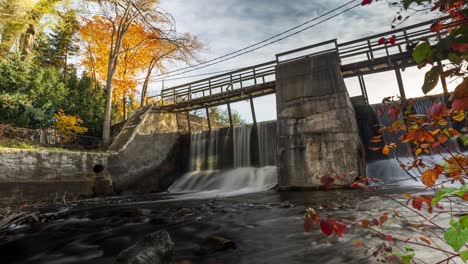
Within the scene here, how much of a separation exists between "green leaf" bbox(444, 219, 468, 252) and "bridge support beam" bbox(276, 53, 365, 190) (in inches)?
370

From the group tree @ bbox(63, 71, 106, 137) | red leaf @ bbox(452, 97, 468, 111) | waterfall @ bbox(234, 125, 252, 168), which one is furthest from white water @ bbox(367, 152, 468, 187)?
tree @ bbox(63, 71, 106, 137)

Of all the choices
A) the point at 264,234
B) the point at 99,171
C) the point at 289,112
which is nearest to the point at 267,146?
the point at 289,112

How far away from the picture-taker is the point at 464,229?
88 centimetres

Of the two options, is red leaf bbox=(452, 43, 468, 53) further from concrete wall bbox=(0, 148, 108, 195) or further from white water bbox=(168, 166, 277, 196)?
concrete wall bbox=(0, 148, 108, 195)

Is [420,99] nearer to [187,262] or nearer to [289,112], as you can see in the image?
[289,112]

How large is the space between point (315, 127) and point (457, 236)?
33.9 ft

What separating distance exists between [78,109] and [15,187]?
9.28 m

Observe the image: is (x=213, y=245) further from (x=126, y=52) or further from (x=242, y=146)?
(x=126, y=52)

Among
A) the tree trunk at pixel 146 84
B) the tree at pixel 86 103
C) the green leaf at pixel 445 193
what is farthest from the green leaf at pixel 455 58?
the tree trunk at pixel 146 84

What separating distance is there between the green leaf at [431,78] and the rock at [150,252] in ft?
10.4

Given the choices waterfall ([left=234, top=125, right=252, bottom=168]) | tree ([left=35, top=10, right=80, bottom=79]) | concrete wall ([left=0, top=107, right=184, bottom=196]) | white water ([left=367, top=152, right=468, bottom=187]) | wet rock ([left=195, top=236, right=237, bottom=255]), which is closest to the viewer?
wet rock ([left=195, top=236, right=237, bottom=255])

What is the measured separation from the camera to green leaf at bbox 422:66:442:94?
1.10 metres

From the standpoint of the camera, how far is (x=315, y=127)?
10781 mm

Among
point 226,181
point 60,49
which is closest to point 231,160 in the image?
point 226,181
